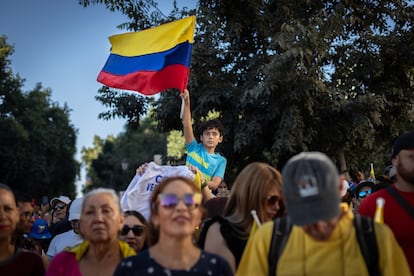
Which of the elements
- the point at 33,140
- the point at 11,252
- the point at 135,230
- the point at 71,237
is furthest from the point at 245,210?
the point at 33,140

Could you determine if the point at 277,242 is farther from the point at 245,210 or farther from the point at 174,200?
the point at 245,210

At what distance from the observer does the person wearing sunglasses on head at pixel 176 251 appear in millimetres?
3363

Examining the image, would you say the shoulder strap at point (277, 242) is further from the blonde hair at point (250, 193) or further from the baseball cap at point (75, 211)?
the baseball cap at point (75, 211)

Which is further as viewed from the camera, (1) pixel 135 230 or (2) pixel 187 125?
(2) pixel 187 125

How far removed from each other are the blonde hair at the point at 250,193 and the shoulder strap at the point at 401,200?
0.85 metres

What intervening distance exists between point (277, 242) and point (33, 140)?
1901 inches

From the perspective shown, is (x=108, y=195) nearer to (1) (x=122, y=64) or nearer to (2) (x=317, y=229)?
(2) (x=317, y=229)

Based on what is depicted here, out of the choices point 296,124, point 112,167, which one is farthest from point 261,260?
point 112,167

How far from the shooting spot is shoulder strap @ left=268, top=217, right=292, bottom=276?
3.17 metres

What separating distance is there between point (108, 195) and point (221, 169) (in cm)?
330

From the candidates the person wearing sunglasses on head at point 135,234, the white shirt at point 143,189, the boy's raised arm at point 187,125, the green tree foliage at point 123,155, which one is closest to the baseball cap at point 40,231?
the white shirt at point 143,189

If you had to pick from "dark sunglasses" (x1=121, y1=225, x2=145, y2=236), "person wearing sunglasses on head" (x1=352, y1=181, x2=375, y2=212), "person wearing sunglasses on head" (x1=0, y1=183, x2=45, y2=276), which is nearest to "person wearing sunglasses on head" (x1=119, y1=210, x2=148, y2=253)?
"dark sunglasses" (x1=121, y1=225, x2=145, y2=236)

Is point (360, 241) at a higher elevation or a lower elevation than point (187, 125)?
lower

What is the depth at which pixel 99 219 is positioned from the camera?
13.9 ft
